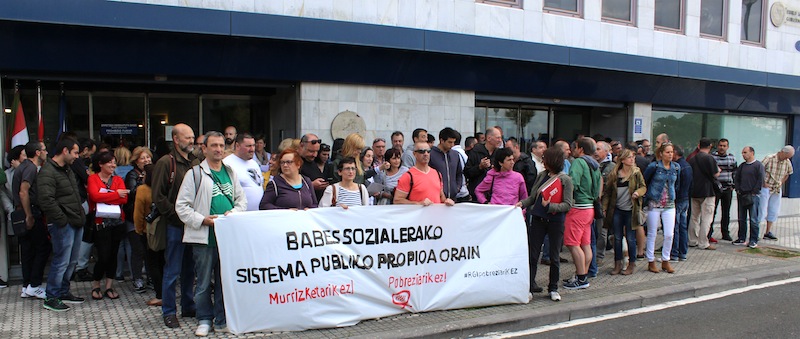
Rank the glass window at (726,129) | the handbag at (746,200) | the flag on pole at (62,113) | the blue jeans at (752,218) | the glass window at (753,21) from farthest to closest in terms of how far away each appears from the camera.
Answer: the glass window at (753,21) → the glass window at (726,129) → the handbag at (746,200) → the blue jeans at (752,218) → the flag on pole at (62,113)

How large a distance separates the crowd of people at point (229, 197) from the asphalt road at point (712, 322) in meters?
0.86

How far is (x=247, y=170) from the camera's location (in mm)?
6535

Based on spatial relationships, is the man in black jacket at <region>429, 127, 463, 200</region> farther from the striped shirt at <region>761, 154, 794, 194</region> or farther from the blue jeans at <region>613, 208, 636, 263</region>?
the striped shirt at <region>761, 154, 794, 194</region>

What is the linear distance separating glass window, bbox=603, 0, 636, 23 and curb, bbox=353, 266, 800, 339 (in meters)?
6.62

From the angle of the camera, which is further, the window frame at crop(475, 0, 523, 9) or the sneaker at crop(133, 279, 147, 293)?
the window frame at crop(475, 0, 523, 9)

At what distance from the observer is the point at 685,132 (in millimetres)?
15359

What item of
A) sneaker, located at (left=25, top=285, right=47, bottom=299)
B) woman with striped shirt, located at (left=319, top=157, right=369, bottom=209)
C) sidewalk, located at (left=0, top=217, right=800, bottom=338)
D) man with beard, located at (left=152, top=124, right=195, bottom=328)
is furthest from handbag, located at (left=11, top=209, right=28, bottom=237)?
woman with striped shirt, located at (left=319, top=157, right=369, bottom=209)

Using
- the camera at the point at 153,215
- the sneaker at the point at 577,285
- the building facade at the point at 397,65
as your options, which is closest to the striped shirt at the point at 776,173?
the building facade at the point at 397,65

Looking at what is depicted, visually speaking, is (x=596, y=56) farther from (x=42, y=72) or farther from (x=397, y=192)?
(x=42, y=72)

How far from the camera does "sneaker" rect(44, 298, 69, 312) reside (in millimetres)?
6297

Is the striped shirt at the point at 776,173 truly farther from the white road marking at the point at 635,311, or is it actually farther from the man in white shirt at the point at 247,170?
the man in white shirt at the point at 247,170

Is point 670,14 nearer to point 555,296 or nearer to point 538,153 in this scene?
point 538,153

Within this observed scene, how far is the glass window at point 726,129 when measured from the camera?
15.1 meters

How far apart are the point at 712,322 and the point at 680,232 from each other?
10.9 feet
